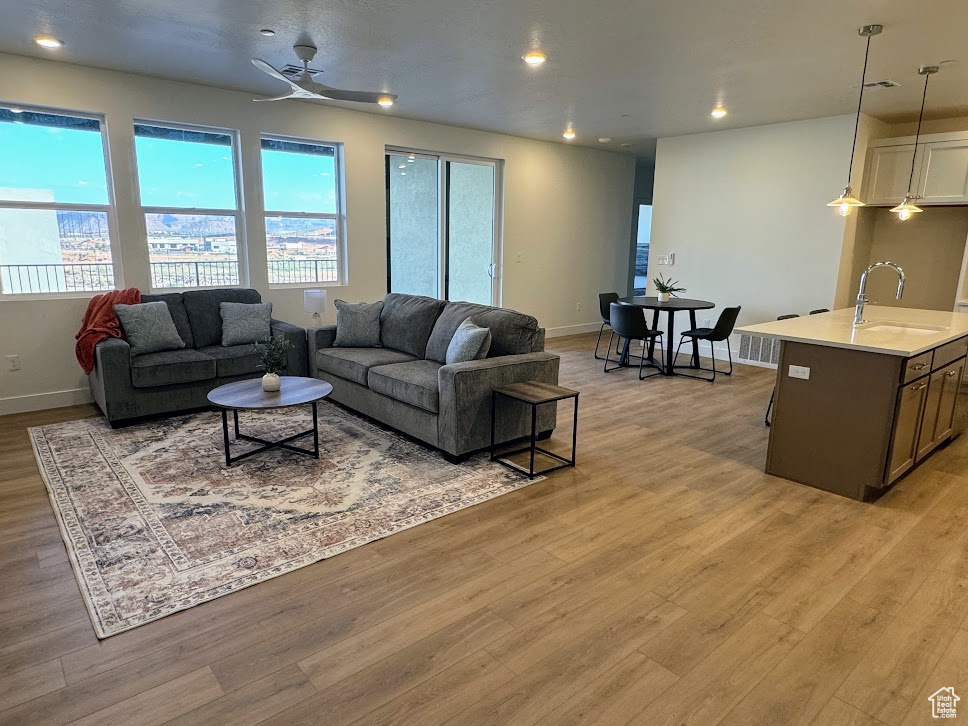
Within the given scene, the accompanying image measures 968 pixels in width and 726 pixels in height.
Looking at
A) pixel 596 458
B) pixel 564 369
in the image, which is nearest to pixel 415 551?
pixel 596 458

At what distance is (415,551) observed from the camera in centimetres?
274

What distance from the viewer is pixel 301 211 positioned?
609 centimetres

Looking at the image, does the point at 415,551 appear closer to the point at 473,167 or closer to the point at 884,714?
the point at 884,714

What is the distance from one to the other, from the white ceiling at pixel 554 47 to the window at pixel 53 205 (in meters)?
0.57

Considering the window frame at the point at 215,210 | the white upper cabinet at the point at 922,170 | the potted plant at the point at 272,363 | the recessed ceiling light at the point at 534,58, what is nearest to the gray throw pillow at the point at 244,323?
the window frame at the point at 215,210

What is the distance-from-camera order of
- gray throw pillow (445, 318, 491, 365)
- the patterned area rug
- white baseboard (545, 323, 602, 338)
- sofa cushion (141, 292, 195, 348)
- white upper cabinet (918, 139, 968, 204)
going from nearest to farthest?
the patterned area rug → gray throw pillow (445, 318, 491, 365) → sofa cushion (141, 292, 195, 348) → white upper cabinet (918, 139, 968, 204) → white baseboard (545, 323, 602, 338)

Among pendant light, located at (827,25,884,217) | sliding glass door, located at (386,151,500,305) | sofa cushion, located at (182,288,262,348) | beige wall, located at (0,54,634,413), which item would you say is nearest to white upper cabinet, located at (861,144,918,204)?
pendant light, located at (827,25,884,217)

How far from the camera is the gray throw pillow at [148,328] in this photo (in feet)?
15.0

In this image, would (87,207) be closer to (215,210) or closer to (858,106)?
(215,210)

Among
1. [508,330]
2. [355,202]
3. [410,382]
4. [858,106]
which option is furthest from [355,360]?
[858,106]

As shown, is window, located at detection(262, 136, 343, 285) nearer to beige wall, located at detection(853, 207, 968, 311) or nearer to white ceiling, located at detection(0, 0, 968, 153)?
white ceiling, located at detection(0, 0, 968, 153)

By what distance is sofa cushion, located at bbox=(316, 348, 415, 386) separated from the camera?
4484 millimetres

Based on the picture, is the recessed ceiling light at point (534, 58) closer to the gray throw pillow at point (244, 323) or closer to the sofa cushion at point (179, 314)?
the gray throw pillow at point (244, 323)

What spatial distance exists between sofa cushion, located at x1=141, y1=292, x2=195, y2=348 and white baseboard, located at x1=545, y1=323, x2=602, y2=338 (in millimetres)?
4947
